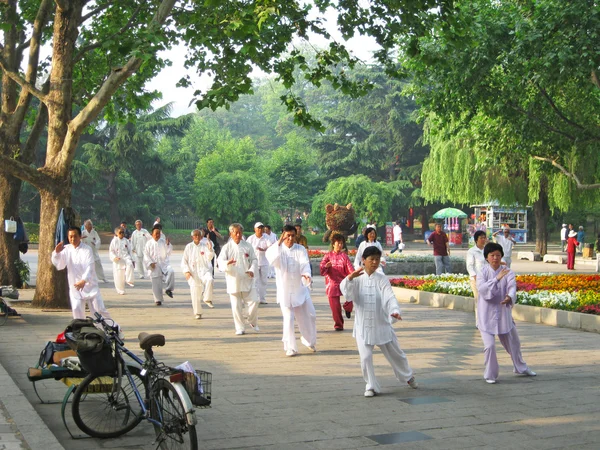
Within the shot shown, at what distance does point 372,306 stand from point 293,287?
9.14ft

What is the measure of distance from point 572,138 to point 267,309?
8.03 metres

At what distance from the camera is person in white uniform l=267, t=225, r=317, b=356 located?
1052 centimetres

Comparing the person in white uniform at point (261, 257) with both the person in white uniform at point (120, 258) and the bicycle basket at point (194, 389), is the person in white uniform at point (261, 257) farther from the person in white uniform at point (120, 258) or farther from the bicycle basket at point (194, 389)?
the bicycle basket at point (194, 389)

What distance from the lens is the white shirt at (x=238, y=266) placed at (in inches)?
487

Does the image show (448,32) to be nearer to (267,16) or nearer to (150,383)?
(267,16)

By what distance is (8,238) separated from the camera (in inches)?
688

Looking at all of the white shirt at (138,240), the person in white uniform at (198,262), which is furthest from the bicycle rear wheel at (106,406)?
the white shirt at (138,240)

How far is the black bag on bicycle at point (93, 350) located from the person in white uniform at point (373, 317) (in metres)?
2.88

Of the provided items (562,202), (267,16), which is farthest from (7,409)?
(562,202)

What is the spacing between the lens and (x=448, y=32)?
1176 cm

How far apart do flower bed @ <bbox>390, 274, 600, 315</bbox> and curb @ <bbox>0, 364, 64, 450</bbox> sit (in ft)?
32.0

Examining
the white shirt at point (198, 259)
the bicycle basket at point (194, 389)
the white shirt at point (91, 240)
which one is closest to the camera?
the bicycle basket at point (194, 389)

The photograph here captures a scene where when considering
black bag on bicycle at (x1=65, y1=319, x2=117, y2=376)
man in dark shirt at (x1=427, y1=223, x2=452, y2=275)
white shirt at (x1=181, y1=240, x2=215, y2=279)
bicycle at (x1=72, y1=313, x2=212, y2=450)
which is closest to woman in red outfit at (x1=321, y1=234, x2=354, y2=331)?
white shirt at (x1=181, y1=240, x2=215, y2=279)

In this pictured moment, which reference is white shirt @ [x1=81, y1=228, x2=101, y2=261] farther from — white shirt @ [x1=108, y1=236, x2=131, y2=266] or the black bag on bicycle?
the black bag on bicycle
